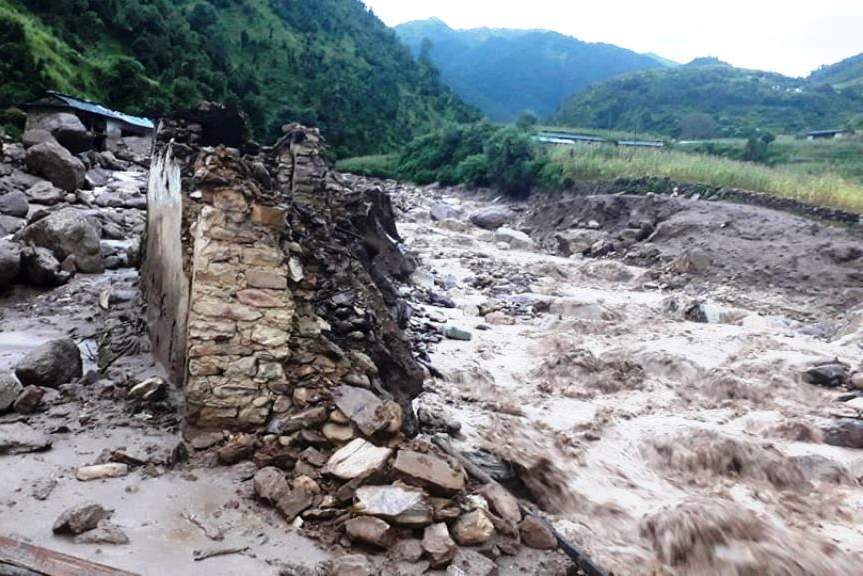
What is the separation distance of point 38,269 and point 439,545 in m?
6.91

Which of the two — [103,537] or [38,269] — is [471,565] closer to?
[103,537]

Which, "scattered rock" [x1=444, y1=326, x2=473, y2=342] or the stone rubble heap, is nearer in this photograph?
the stone rubble heap

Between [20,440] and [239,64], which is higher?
[239,64]

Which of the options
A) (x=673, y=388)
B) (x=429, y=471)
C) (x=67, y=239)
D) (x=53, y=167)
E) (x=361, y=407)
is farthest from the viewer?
(x=53, y=167)

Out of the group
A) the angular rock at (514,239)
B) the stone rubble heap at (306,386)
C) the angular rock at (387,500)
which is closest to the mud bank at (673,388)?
the stone rubble heap at (306,386)

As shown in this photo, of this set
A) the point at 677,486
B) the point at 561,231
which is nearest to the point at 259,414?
the point at 677,486

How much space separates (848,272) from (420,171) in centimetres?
2167

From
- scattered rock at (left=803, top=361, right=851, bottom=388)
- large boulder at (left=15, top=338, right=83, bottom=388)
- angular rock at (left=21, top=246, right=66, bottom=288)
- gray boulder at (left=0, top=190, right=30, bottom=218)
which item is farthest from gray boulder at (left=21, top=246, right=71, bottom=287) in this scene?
scattered rock at (left=803, top=361, right=851, bottom=388)

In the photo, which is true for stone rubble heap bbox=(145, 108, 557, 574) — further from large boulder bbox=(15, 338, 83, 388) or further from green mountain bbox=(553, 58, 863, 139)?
green mountain bbox=(553, 58, 863, 139)

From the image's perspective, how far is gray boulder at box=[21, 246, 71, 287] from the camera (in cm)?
750

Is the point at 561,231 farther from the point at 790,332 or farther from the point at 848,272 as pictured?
the point at 790,332

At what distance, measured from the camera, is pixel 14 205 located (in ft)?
33.5

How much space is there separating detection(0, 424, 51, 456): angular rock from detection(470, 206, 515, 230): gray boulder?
1734 centimetres

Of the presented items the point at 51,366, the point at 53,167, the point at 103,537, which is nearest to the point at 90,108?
the point at 53,167
